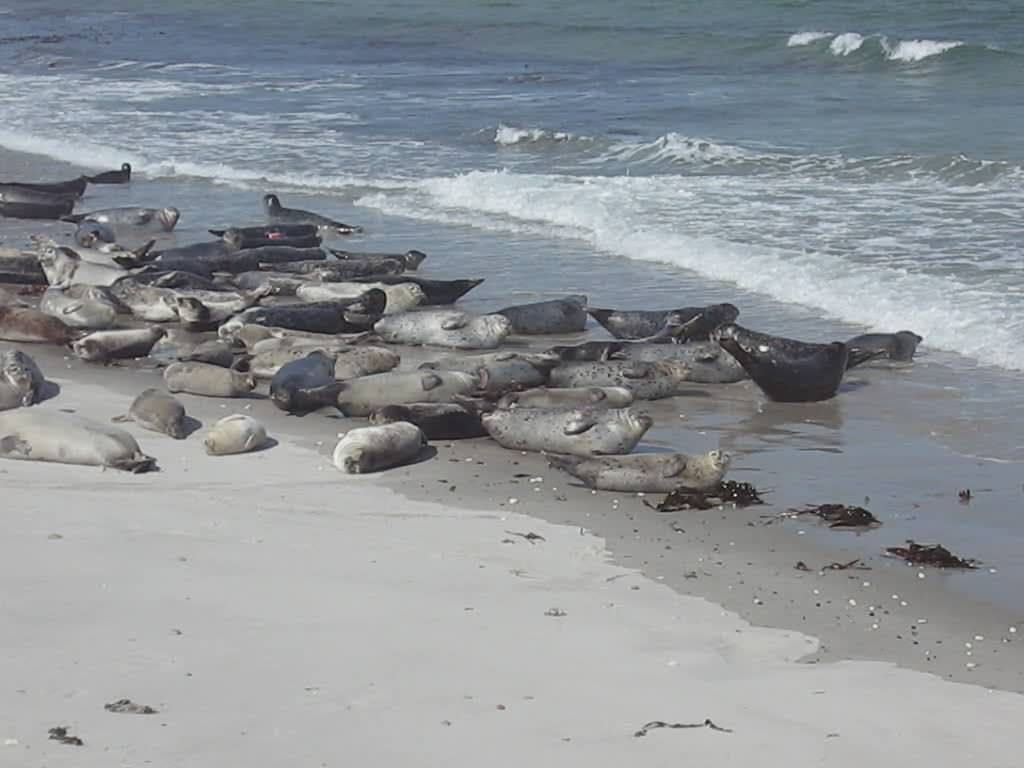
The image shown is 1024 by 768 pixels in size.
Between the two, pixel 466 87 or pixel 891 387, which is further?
pixel 466 87

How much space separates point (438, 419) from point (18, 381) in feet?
6.72

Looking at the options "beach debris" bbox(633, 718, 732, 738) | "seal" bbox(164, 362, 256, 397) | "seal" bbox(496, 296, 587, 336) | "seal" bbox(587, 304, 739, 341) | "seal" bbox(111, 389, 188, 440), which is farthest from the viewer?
"seal" bbox(496, 296, 587, 336)

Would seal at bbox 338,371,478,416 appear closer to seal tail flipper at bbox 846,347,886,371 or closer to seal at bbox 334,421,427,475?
seal at bbox 334,421,427,475

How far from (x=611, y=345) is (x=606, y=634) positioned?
13.0ft

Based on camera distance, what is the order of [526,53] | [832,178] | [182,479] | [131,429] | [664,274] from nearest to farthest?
[182,479]
[131,429]
[664,274]
[832,178]
[526,53]

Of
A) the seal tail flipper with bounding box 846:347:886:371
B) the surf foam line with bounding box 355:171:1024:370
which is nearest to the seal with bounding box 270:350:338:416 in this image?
the seal tail flipper with bounding box 846:347:886:371

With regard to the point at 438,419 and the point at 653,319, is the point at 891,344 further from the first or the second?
the point at 438,419

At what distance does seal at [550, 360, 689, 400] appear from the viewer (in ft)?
28.0

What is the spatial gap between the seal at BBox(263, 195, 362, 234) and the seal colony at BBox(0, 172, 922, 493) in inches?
50.2

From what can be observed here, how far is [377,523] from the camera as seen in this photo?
6.39 metres

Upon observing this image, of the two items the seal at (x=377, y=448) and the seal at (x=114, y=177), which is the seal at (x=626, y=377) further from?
the seal at (x=114, y=177)

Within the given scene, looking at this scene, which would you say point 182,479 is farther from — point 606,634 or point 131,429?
point 606,634

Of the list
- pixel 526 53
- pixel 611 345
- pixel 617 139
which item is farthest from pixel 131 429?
pixel 526 53

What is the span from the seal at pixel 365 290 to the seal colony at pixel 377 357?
0.02 m
